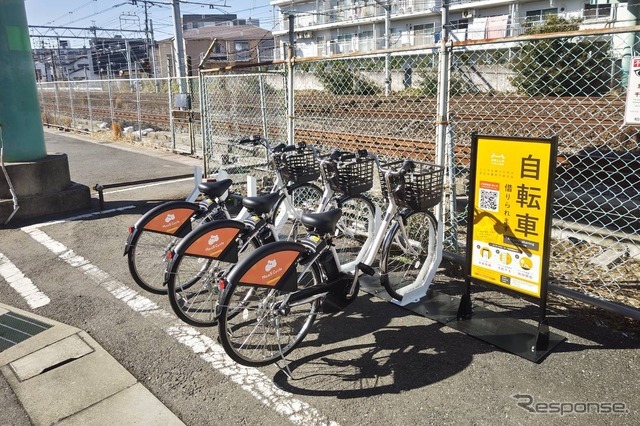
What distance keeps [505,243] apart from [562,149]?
716cm

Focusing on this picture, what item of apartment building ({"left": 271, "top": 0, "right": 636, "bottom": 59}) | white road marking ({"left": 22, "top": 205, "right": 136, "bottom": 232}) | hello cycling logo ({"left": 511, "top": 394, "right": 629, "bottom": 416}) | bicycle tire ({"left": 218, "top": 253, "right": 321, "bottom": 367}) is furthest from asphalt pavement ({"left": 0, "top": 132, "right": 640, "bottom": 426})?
apartment building ({"left": 271, "top": 0, "right": 636, "bottom": 59})

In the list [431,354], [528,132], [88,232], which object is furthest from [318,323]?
[528,132]

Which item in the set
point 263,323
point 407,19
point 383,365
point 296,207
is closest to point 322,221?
point 263,323

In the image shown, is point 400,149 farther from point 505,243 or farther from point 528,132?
point 505,243

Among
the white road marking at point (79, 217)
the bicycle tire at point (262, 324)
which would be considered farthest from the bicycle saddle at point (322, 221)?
the white road marking at point (79, 217)

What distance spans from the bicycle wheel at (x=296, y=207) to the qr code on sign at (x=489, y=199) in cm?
161

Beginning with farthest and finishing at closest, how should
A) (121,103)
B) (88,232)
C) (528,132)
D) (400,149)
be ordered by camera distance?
(121,103) < (528,132) < (400,149) < (88,232)

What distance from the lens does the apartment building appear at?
30.1 meters

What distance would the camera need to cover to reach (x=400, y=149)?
8.83 meters

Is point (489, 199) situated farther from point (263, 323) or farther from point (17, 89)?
point (17, 89)

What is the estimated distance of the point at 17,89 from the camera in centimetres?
721

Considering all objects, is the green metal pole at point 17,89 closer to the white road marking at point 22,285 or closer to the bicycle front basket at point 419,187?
the white road marking at point 22,285

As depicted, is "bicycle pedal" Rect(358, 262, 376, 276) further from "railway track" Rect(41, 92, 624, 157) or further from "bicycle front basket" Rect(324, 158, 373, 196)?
"railway track" Rect(41, 92, 624, 157)

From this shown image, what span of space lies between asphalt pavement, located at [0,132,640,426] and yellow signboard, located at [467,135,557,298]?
544 millimetres
